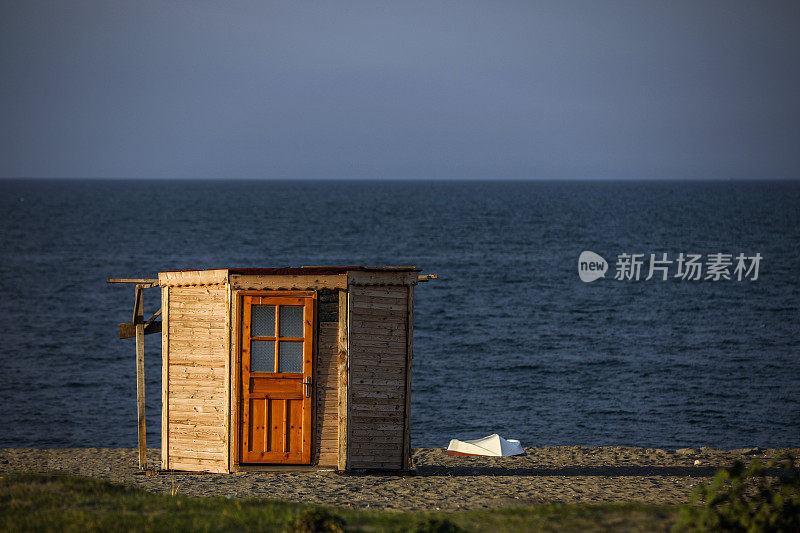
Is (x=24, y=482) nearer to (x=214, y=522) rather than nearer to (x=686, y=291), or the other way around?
(x=214, y=522)

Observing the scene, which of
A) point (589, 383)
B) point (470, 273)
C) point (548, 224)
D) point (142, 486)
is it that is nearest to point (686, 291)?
point (470, 273)

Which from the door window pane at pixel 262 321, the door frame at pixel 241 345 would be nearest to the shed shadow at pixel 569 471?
the door frame at pixel 241 345

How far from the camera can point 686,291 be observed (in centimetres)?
5641

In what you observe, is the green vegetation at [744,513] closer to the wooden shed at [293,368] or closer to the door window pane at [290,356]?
the wooden shed at [293,368]

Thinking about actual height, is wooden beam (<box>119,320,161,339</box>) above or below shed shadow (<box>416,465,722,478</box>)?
above

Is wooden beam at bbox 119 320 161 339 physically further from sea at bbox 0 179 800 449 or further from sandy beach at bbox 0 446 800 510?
sea at bbox 0 179 800 449

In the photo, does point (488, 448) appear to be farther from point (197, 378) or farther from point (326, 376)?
point (197, 378)

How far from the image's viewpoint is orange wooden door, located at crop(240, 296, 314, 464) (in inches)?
560

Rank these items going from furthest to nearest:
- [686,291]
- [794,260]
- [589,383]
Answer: [794,260] < [686,291] < [589,383]

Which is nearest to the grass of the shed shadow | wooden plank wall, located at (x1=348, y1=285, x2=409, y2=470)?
wooden plank wall, located at (x1=348, y1=285, x2=409, y2=470)

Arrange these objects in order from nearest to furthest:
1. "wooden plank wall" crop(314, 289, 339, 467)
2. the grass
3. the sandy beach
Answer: the grass, the sandy beach, "wooden plank wall" crop(314, 289, 339, 467)

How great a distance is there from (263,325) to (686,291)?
47.8 metres

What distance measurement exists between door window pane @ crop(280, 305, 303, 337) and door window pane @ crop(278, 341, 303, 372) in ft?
0.58

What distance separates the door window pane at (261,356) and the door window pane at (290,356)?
155 millimetres
